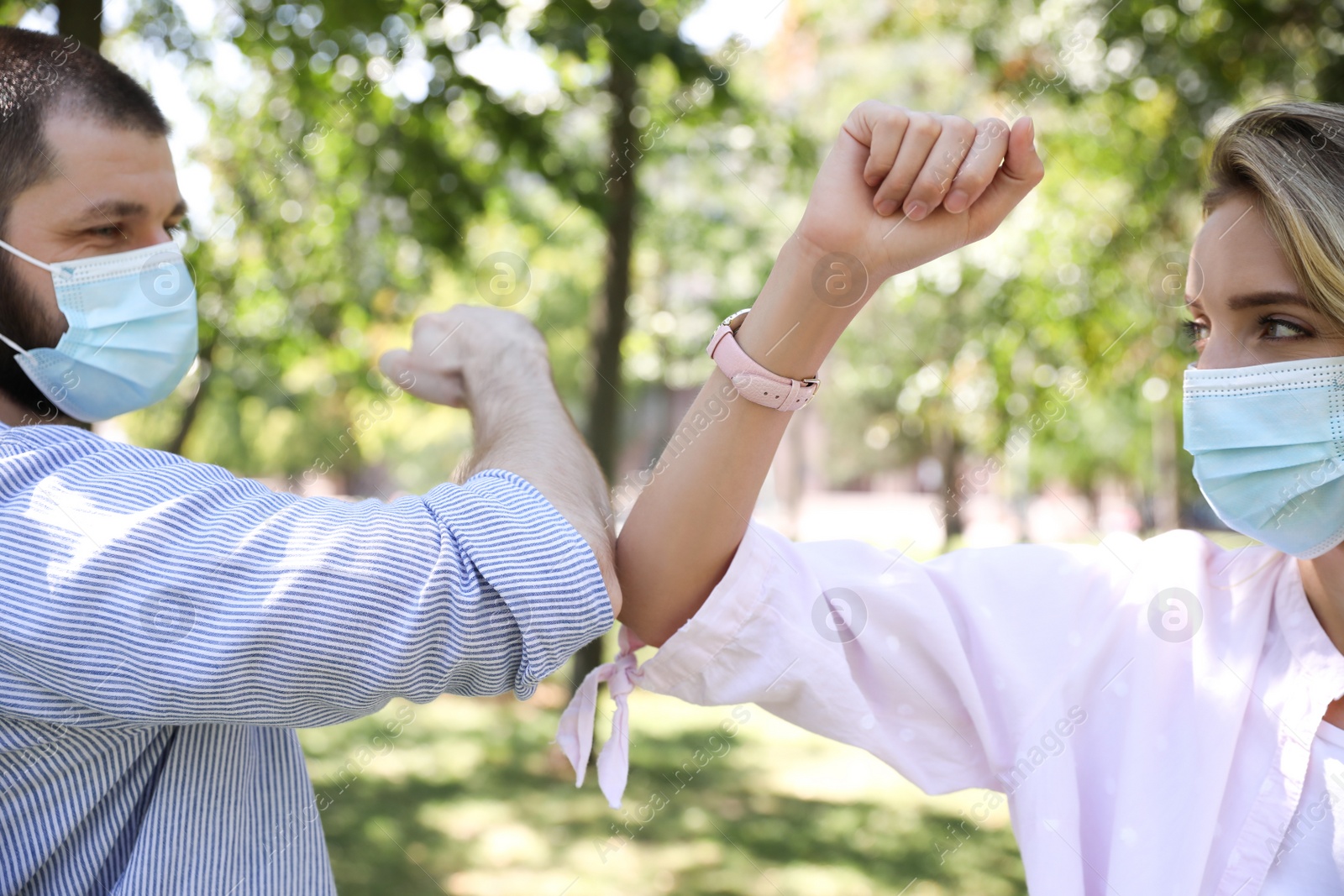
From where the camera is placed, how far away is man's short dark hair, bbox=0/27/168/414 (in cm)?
160

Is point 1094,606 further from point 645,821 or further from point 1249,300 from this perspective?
point 645,821

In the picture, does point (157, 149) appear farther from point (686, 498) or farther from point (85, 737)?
point (686, 498)

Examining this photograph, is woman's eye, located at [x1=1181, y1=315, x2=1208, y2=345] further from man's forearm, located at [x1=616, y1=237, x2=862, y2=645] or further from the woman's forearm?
man's forearm, located at [x1=616, y1=237, x2=862, y2=645]

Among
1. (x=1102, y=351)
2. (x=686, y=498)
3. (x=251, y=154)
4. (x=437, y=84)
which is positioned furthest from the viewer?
(x=1102, y=351)

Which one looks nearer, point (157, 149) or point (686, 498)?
point (686, 498)

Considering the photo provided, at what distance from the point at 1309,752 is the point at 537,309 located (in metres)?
16.6

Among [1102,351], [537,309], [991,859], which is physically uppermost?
[1102,351]

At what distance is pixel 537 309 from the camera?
58.0 ft

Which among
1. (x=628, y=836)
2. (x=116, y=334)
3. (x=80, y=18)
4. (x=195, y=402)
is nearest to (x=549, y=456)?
(x=116, y=334)

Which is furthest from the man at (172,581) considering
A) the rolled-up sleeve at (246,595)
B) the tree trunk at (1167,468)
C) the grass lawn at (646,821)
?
the tree trunk at (1167,468)

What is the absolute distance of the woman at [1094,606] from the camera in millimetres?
1549

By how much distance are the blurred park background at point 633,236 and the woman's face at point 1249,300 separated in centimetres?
50

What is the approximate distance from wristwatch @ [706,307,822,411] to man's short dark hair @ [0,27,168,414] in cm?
108

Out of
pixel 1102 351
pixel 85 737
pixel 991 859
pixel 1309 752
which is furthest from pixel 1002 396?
pixel 85 737
